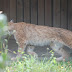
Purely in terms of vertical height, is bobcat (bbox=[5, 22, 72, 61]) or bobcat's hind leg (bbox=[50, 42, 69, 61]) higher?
bobcat (bbox=[5, 22, 72, 61])

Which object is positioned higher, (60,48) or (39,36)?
(39,36)

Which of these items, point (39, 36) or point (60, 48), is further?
point (60, 48)

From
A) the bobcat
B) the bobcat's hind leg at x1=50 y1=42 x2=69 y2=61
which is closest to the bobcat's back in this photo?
the bobcat

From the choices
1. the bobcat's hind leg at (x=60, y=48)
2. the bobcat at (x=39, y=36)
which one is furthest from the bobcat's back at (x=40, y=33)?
the bobcat's hind leg at (x=60, y=48)

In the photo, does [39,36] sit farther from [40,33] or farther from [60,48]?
[60,48]

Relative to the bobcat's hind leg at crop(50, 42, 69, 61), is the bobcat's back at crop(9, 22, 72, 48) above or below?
above

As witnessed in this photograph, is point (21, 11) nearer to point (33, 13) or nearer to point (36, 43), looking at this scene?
point (33, 13)

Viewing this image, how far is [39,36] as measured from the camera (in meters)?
5.04

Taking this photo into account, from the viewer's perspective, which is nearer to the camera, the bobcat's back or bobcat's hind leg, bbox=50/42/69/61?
the bobcat's back

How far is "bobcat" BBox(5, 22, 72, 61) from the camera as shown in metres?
4.82

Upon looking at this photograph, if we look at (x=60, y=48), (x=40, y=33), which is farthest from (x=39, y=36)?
(x=60, y=48)

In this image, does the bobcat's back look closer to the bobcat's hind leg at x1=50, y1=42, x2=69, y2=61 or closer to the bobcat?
the bobcat

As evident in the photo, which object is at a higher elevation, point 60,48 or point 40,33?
point 40,33

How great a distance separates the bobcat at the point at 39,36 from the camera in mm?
4816
